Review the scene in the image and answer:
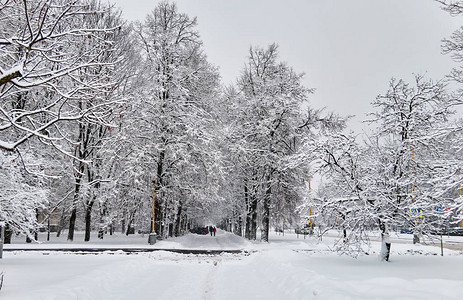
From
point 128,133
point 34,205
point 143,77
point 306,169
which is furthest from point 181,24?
point 34,205

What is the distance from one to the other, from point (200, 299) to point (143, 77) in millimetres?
19090

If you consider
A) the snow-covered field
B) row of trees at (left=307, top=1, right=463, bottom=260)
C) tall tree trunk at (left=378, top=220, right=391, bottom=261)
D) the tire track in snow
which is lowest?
the tire track in snow

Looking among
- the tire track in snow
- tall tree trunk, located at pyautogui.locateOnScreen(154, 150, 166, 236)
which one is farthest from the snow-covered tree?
tall tree trunk, located at pyautogui.locateOnScreen(154, 150, 166, 236)

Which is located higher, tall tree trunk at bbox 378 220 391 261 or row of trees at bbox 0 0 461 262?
row of trees at bbox 0 0 461 262

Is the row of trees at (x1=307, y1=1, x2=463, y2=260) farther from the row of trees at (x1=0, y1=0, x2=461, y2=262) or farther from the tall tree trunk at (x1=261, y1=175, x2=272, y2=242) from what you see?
the tall tree trunk at (x1=261, y1=175, x2=272, y2=242)

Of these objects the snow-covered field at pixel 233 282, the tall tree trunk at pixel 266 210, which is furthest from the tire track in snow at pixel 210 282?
the tall tree trunk at pixel 266 210

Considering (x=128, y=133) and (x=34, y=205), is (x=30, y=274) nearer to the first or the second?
(x=34, y=205)

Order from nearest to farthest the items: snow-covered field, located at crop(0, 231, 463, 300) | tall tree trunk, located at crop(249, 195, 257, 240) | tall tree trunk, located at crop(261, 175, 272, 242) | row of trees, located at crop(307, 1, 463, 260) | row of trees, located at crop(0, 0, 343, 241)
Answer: snow-covered field, located at crop(0, 231, 463, 300) → row of trees, located at crop(307, 1, 463, 260) → row of trees, located at crop(0, 0, 343, 241) → tall tree trunk, located at crop(261, 175, 272, 242) → tall tree trunk, located at crop(249, 195, 257, 240)

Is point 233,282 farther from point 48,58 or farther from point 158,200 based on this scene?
point 158,200

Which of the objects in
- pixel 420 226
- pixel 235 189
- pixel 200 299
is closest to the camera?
pixel 200 299

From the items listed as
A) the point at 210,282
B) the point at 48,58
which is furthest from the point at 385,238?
the point at 48,58

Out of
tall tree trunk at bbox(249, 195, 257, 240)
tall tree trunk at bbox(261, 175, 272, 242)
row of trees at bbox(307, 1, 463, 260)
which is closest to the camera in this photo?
row of trees at bbox(307, 1, 463, 260)

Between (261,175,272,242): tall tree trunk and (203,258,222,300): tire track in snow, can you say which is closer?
(203,258,222,300): tire track in snow

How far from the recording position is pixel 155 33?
22766 mm
